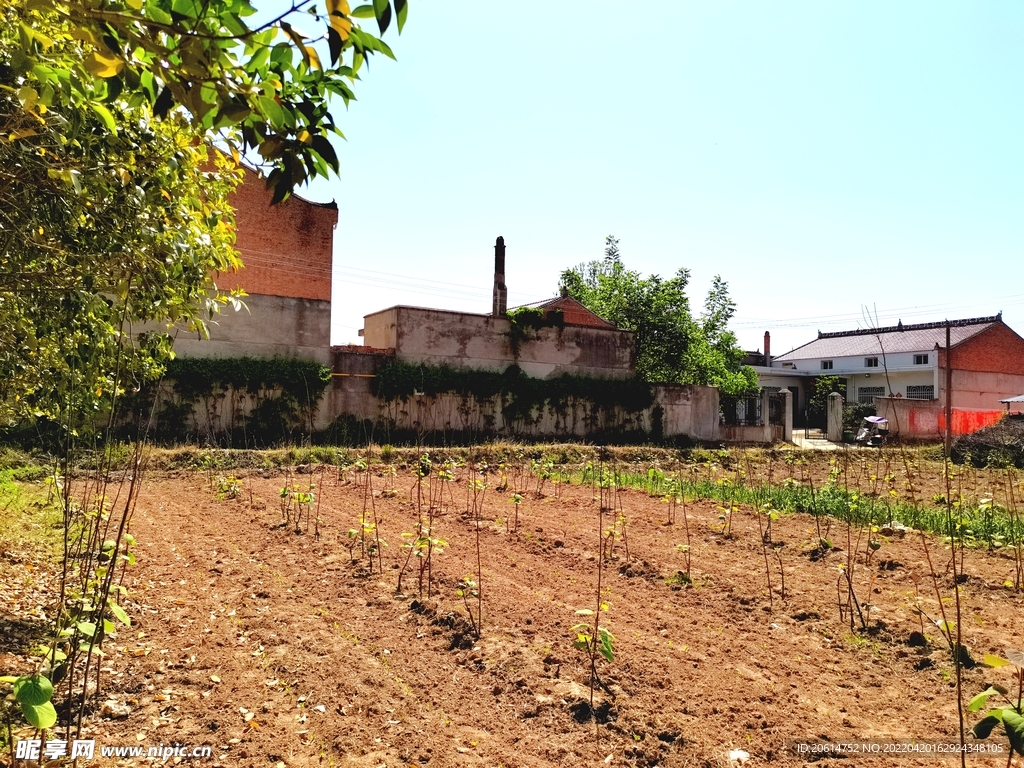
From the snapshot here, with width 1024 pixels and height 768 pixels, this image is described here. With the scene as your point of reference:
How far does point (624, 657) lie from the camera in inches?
140

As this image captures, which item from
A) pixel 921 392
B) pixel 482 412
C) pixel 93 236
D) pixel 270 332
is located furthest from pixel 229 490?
pixel 921 392

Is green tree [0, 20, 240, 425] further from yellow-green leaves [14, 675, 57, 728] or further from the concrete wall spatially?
the concrete wall

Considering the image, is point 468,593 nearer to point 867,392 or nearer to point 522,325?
point 522,325

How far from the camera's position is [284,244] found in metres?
21.3

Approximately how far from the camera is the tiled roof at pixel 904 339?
3409 centimetres

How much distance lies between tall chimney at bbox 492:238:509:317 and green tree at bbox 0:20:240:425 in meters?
20.0

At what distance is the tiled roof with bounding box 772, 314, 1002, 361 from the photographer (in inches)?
1342

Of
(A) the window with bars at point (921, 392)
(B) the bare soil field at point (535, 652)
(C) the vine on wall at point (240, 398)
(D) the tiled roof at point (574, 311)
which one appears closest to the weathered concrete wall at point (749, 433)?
(D) the tiled roof at point (574, 311)

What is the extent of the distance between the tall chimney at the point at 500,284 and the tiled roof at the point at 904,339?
63.2 feet

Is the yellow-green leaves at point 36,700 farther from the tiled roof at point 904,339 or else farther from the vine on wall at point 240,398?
the tiled roof at point 904,339

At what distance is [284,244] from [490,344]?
828 centimetres

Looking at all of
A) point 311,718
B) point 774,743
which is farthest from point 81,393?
point 774,743

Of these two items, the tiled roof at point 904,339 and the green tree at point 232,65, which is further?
the tiled roof at point 904,339

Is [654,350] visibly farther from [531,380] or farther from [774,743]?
[774,743]
